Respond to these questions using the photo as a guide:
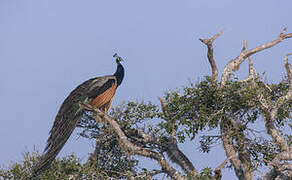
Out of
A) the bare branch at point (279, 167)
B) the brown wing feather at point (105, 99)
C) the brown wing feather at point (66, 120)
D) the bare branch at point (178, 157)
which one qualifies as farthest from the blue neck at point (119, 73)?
the bare branch at point (279, 167)

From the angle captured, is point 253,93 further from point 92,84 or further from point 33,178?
point 33,178

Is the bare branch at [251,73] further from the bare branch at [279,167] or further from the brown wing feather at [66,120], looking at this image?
the brown wing feather at [66,120]

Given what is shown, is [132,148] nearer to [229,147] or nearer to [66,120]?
[66,120]

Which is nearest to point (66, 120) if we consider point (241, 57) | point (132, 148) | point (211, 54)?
point (132, 148)

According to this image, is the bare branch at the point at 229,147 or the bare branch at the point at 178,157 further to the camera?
the bare branch at the point at 178,157

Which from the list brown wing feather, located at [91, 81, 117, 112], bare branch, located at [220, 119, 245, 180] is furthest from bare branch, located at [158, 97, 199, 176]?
brown wing feather, located at [91, 81, 117, 112]

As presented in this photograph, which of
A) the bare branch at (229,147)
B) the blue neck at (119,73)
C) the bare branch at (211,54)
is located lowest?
the bare branch at (229,147)

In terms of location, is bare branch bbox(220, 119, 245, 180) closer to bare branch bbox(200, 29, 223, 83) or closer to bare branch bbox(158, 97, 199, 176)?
bare branch bbox(158, 97, 199, 176)

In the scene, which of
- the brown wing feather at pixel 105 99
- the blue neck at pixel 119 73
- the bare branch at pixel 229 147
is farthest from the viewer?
the blue neck at pixel 119 73

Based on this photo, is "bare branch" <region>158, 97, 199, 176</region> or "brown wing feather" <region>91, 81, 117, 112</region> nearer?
"bare branch" <region>158, 97, 199, 176</region>

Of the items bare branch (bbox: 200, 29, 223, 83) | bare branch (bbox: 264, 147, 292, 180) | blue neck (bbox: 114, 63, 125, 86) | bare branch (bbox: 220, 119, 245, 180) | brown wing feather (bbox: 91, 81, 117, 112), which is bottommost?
bare branch (bbox: 264, 147, 292, 180)

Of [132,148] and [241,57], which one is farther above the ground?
[241,57]

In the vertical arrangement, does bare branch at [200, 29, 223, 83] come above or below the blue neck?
below

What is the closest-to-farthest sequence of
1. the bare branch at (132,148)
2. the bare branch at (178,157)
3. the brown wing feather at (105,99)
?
the bare branch at (132,148)
the bare branch at (178,157)
the brown wing feather at (105,99)
